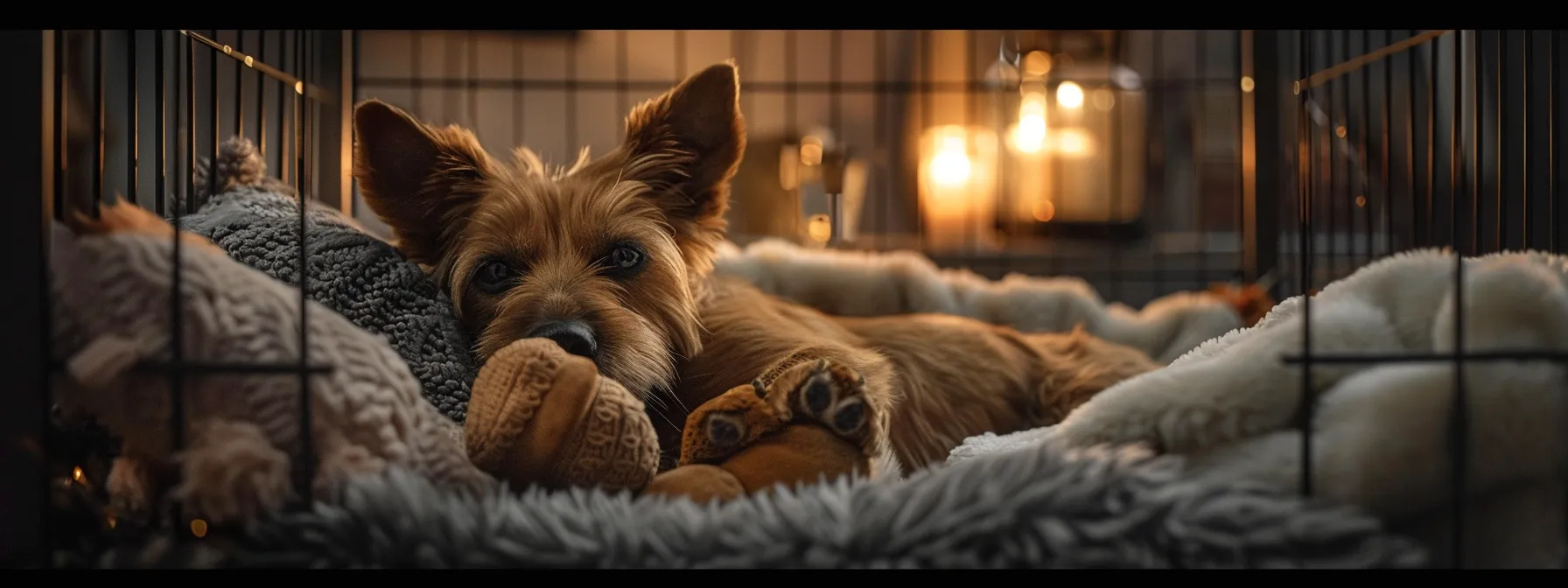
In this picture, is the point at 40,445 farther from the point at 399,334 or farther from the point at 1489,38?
the point at 1489,38

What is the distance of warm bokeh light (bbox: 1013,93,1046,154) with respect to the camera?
11.9 feet

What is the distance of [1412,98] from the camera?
1568 millimetres

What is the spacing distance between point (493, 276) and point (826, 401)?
413 mm

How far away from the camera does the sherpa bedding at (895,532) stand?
75 cm

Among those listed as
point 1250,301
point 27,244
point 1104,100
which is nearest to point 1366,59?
point 1250,301

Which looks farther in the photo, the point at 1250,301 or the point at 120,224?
the point at 1250,301

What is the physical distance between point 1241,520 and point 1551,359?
27cm

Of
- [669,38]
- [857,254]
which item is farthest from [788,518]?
[669,38]

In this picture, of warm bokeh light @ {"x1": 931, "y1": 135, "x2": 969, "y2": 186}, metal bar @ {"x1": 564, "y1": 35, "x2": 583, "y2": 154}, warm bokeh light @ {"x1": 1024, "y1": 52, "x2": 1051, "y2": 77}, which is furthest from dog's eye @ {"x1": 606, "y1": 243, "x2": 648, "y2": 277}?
warm bokeh light @ {"x1": 931, "y1": 135, "x2": 969, "y2": 186}

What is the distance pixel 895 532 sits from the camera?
2.49 feet

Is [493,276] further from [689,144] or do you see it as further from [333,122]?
[333,122]

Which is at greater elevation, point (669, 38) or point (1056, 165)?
point (669, 38)

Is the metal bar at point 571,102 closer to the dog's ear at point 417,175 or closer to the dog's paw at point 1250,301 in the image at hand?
the dog's ear at point 417,175

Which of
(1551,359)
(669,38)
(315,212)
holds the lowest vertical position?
(1551,359)
